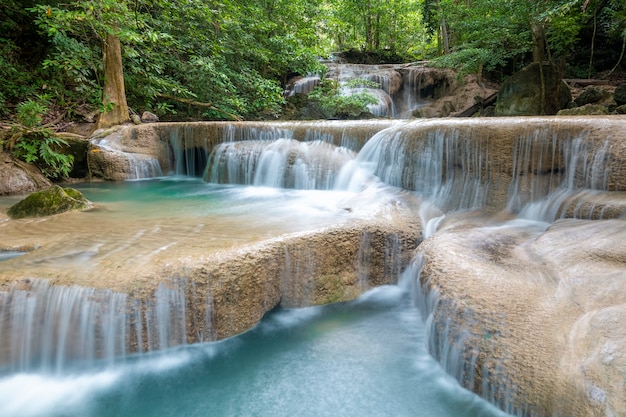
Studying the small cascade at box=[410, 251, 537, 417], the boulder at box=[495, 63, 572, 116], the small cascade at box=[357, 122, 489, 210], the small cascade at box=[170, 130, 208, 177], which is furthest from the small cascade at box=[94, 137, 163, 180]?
the boulder at box=[495, 63, 572, 116]

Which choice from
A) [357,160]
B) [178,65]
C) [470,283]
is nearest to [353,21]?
[178,65]

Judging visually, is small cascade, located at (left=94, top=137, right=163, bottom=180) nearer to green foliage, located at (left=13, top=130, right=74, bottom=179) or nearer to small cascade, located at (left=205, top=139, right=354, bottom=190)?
green foliage, located at (left=13, top=130, right=74, bottom=179)

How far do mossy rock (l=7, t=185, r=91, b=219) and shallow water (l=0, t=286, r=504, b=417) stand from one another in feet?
7.72

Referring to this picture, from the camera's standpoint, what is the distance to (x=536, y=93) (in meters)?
9.50

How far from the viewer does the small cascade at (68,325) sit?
8.21 feet

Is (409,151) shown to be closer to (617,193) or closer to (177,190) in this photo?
(617,193)

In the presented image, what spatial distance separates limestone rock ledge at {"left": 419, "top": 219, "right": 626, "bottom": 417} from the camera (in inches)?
77.2

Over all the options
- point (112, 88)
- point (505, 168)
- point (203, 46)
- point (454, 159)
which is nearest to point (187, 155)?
point (112, 88)

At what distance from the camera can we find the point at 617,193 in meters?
3.72

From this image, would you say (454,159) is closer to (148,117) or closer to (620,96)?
(620,96)

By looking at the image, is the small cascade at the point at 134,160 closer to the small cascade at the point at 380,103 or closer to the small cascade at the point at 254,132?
the small cascade at the point at 254,132

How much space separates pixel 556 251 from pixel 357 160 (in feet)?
11.9

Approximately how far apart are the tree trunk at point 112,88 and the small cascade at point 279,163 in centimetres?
293

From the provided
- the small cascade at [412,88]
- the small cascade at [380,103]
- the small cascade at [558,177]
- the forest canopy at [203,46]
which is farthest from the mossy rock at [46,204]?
the small cascade at [412,88]
